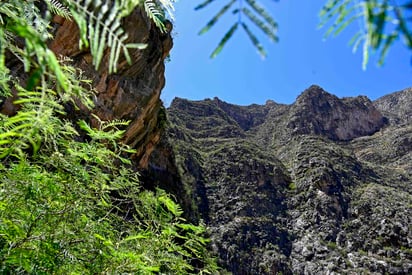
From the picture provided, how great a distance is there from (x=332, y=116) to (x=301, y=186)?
20.2 m

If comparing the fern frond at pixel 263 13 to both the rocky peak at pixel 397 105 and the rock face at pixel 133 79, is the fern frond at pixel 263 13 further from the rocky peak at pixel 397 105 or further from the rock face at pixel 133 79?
the rocky peak at pixel 397 105

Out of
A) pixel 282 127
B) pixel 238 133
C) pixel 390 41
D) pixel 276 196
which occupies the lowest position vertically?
pixel 390 41

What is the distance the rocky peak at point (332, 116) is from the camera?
48.5 m

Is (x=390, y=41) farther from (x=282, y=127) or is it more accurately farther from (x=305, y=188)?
(x=282, y=127)

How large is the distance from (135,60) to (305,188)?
1040 inches

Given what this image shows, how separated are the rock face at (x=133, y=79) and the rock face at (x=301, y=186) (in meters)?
3.85

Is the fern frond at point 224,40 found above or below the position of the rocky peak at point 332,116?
below

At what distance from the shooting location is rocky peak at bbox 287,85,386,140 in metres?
48.5

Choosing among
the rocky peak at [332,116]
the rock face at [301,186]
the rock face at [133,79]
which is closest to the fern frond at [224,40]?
the rock face at [133,79]

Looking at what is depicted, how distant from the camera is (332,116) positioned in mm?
51094

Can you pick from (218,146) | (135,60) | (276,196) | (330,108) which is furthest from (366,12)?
(330,108)

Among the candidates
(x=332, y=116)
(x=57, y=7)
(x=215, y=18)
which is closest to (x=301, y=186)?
(x=332, y=116)

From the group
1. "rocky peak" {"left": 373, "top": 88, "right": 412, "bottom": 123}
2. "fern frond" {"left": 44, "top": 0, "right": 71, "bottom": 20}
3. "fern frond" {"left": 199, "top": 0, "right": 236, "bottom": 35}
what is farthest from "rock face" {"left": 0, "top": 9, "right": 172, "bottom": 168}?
"rocky peak" {"left": 373, "top": 88, "right": 412, "bottom": 123}

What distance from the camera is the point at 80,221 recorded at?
286 cm
